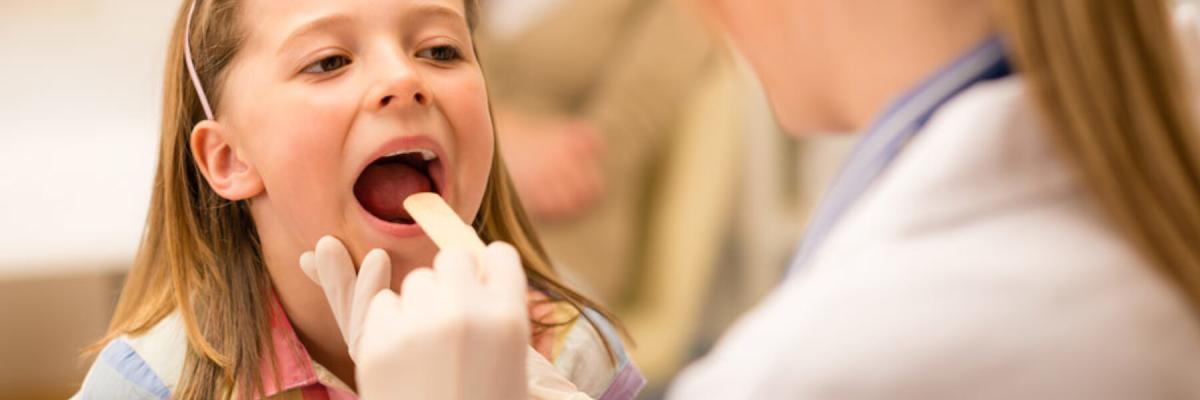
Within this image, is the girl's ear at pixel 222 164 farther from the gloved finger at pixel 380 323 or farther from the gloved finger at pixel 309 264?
the gloved finger at pixel 380 323

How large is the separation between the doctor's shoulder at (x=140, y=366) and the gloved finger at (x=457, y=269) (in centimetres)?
27

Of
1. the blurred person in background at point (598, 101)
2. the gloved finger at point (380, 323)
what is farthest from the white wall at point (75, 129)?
the gloved finger at point (380, 323)

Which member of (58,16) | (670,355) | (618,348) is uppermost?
(58,16)

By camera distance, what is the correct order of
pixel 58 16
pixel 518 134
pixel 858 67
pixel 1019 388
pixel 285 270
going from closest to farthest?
pixel 1019 388, pixel 858 67, pixel 285 270, pixel 518 134, pixel 58 16

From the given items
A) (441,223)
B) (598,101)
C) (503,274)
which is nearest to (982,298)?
(503,274)

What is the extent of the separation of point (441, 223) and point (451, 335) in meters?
0.16

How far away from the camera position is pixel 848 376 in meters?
0.62

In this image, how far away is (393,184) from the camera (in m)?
0.95

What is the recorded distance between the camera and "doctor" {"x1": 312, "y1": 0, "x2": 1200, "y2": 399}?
624 millimetres

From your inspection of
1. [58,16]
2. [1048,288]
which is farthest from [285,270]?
[58,16]

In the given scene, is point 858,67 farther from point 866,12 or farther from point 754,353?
point 754,353

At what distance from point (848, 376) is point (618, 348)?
463 mm

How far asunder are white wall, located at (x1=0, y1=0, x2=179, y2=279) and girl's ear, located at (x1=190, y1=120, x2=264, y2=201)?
50.8 inches

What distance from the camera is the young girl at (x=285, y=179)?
91cm
